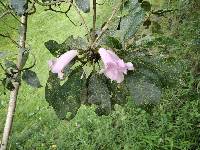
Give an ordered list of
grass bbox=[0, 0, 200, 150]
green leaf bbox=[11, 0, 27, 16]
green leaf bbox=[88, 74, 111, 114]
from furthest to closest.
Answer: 1. grass bbox=[0, 0, 200, 150]
2. green leaf bbox=[11, 0, 27, 16]
3. green leaf bbox=[88, 74, 111, 114]

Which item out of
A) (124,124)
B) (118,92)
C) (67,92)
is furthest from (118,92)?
(124,124)

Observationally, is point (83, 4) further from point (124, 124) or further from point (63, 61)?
point (124, 124)

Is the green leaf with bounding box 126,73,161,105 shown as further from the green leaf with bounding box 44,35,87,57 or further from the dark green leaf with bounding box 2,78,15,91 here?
the dark green leaf with bounding box 2,78,15,91

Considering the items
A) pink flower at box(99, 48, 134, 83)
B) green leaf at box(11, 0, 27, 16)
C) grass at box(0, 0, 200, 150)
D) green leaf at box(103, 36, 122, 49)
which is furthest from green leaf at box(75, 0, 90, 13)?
grass at box(0, 0, 200, 150)

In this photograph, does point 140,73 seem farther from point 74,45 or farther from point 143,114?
point 143,114

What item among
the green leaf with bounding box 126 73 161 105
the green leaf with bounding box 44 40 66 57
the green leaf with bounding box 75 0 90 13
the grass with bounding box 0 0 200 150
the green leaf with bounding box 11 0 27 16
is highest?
the grass with bounding box 0 0 200 150

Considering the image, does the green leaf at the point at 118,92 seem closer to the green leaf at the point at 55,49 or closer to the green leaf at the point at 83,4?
the green leaf at the point at 55,49

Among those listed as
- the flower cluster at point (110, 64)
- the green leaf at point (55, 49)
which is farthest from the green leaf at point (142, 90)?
the green leaf at point (55, 49)
